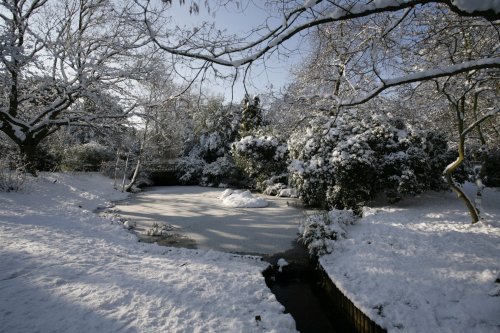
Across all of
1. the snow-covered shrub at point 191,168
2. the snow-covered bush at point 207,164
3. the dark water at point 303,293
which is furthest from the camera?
the snow-covered shrub at point 191,168

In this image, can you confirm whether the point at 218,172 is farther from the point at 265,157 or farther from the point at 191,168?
the point at 265,157

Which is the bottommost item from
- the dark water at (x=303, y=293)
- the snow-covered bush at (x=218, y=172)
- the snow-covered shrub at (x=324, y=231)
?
the dark water at (x=303, y=293)

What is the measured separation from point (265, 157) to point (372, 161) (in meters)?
8.00

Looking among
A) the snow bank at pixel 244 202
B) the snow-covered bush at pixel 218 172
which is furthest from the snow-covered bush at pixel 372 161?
the snow-covered bush at pixel 218 172

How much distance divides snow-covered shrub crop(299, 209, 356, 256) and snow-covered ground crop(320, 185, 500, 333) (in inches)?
7.4

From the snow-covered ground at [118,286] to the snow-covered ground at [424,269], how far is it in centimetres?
153

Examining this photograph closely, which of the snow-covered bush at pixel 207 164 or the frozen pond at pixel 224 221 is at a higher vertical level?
the snow-covered bush at pixel 207 164

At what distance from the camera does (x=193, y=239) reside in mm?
7734

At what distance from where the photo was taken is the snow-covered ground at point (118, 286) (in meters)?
3.46

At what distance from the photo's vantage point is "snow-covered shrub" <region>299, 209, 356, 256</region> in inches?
255

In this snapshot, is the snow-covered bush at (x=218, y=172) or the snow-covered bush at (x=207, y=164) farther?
the snow-covered bush at (x=207, y=164)

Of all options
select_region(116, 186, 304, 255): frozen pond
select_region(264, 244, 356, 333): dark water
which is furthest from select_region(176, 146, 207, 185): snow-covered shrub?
select_region(264, 244, 356, 333): dark water

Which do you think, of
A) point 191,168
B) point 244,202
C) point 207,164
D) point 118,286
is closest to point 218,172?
point 207,164

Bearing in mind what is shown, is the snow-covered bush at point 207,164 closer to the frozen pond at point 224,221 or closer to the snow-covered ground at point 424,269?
the frozen pond at point 224,221
